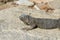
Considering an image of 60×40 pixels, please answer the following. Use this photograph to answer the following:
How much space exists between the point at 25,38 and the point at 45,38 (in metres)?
0.36

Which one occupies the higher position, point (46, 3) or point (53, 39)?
point (53, 39)

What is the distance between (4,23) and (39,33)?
973mm

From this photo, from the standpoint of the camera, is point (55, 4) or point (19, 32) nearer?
point (19, 32)

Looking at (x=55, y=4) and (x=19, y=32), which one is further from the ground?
(x=19, y=32)

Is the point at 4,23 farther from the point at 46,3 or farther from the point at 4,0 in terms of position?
the point at 4,0

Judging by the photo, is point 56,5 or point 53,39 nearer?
point 53,39

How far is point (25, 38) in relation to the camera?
3992 mm

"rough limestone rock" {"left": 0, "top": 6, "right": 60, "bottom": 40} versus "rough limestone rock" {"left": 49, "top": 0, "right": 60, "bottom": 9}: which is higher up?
"rough limestone rock" {"left": 0, "top": 6, "right": 60, "bottom": 40}

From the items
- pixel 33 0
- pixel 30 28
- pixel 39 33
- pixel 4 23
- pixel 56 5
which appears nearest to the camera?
pixel 39 33

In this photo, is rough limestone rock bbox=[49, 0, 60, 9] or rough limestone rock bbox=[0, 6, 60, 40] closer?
rough limestone rock bbox=[0, 6, 60, 40]

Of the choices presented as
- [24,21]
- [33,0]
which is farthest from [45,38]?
[33,0]

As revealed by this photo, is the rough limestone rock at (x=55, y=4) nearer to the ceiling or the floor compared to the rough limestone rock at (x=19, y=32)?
nearer to the floor

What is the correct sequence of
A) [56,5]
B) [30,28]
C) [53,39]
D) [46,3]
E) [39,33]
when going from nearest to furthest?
[53,39] → [39,33] → [30,28] → [56,5] → [46,3]

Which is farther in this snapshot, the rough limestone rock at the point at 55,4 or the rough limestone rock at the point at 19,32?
the rough limestone rock at the point at 55,4
